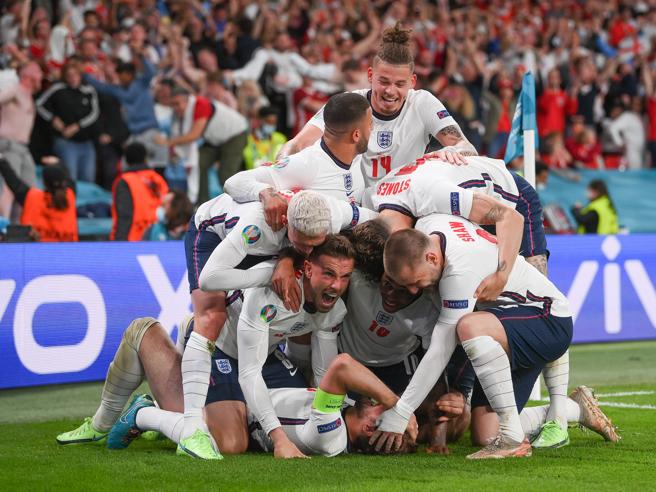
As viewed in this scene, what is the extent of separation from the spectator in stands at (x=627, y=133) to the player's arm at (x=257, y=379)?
14993 mm

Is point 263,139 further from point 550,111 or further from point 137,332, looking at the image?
point 137,332

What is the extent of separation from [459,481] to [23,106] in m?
9.46

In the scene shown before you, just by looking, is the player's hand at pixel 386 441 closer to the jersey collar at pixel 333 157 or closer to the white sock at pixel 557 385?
the white sock at pixel 557 385

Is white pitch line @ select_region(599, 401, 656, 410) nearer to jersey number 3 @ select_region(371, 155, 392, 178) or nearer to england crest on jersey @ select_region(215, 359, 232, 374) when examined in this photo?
jersey number 3 @ select_region(371, 155, 392, 178)

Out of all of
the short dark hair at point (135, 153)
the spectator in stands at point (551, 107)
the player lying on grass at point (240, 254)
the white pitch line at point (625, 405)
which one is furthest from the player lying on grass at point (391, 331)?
the spectator in stands at point (551, 107)

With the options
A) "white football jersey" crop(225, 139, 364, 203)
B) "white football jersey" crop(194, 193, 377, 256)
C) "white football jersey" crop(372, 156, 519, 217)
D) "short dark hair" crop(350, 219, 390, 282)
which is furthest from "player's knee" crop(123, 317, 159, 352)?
"white football jersey" crop(372, 156, 519, 217)

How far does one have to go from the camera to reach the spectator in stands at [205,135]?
46.7 ft

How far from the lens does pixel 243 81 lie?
1544 centimetres

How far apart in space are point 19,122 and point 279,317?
7971 mm

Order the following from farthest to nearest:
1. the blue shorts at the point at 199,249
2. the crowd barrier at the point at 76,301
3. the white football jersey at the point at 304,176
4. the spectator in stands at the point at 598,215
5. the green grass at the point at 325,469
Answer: the spectator in stands at the point at 598,215
the crowd barrier at the point at 76,301
the blue shorts at the point at 199,249
the white football jersey at the point at 304,176
the green grass at the point at 325,469

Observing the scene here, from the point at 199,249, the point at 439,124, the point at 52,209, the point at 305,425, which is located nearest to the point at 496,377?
the point at 305,425

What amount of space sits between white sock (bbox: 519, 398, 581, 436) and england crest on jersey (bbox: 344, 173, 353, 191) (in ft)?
5.64

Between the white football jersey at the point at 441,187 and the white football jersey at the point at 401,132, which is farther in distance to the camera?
the white football jersey at the point at 401,132

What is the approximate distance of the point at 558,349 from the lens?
253 inches
